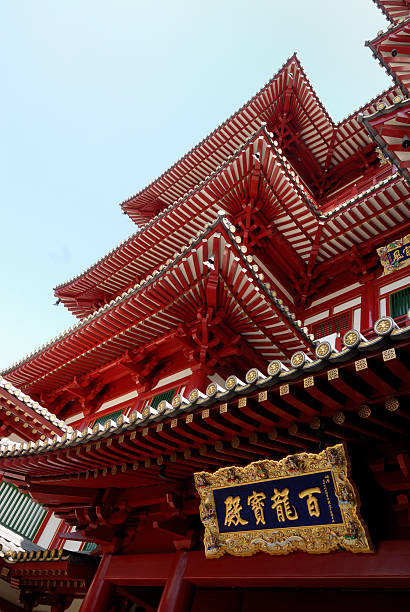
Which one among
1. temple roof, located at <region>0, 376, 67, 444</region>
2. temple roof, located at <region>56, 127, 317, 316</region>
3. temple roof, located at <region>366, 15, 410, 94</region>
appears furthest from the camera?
temple roof, located at <region>56, 127, 317, 316</region>

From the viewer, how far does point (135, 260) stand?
15.8 metres

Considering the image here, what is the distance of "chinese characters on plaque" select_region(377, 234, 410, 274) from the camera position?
33.8 feet

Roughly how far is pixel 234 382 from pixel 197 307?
4.66 metres

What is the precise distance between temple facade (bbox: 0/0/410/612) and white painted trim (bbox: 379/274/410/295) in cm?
3

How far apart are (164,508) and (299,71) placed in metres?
15.7

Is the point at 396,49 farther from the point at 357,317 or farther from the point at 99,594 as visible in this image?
the point at 99,594

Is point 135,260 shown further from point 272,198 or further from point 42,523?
point 42,523

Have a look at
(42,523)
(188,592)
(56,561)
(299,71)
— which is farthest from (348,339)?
(299,71)

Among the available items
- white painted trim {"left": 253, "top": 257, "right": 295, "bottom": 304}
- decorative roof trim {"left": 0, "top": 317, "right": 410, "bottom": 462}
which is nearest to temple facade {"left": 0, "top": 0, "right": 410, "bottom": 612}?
decorative roof trim {"left": 0, "top": 317, "right": 410, "bottom": 462}

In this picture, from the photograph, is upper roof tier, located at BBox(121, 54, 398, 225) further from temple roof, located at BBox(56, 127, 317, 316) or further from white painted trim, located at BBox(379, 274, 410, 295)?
white painted trim, located at BBox(379, 274, 410, 295)

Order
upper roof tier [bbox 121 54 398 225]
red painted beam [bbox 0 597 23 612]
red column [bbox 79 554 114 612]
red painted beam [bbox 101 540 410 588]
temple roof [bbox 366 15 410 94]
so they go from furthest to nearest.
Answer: upper roof tier [bbox 121 54 398 225] → temple roof [bbox 366 15 410 94] → red painted beam [bbox 0 597 23 612] → red column [bbox 79 554 114 612] → red painted beam [bbox 101 540 410 588]

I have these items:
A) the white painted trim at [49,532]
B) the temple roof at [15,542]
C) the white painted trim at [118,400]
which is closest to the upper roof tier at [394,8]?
the white painted trim at [118,400]

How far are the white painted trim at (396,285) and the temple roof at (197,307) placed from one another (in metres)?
2.60

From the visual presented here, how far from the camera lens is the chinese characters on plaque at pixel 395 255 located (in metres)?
10.3
